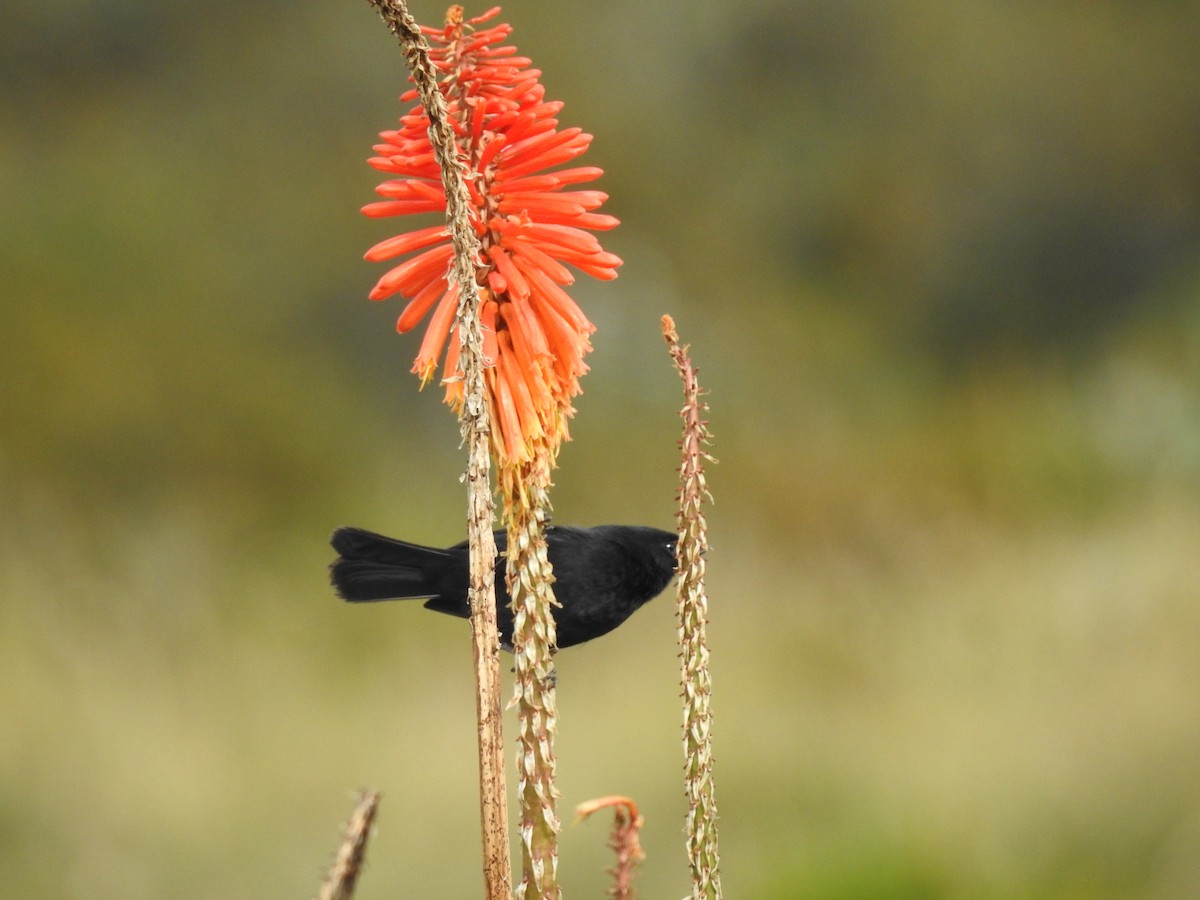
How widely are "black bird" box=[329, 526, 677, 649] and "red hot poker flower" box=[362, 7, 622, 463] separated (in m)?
0.45

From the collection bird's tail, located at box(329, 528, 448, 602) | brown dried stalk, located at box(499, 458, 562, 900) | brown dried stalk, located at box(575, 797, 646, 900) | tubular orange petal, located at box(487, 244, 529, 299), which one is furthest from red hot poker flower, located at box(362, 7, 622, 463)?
bird's tail, located at box(329, 528, 448, 602)

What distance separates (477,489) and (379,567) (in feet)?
2.58

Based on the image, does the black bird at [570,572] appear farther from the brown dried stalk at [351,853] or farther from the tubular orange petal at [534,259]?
the brown dried stalk at [351,853]

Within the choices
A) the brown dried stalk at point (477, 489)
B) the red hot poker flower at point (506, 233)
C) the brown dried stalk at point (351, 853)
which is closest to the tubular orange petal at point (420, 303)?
the red hot poker flower at point (506, 233)

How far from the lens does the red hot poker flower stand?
101cm

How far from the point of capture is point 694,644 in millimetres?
845

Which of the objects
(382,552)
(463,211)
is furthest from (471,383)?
(382,552)

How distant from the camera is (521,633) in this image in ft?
2.89

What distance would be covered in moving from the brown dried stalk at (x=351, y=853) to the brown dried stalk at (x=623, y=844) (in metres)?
0.23

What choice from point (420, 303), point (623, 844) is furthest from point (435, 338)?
point (623, 844)

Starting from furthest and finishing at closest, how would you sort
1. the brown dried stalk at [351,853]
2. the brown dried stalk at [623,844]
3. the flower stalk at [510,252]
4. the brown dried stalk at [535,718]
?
the flower stalk at [510,252] → the brown dried stalk at [535,718] → the brown dried stalk at [623,844] → the brown dried stalk at [351,853]

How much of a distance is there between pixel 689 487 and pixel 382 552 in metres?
0.75

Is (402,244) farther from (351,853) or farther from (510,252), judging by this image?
(351,853)

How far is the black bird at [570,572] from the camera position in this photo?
1.49 m
